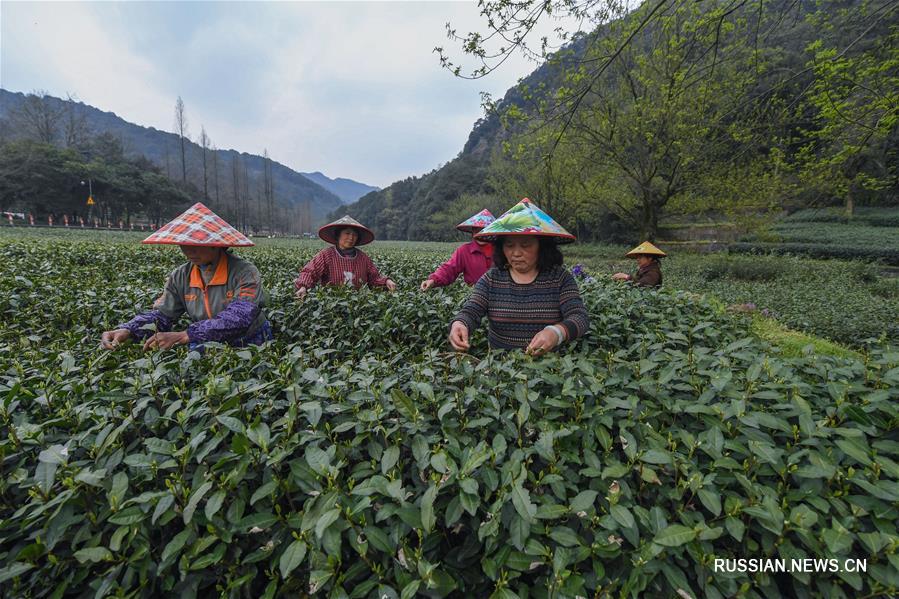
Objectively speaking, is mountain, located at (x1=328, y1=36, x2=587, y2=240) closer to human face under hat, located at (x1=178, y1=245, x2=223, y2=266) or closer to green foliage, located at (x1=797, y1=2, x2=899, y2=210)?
green foliage, located at (x1=797, y1=2, x2=899, y2=210)

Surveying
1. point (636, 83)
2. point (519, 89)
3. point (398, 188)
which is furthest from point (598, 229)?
point (398, 188)

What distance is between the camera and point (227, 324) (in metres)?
2.61

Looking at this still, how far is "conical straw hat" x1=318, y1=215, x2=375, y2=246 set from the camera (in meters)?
4.68

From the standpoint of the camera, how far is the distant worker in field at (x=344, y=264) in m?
4.66

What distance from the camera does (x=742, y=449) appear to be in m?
1.26

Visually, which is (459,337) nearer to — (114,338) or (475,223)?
(114,338)

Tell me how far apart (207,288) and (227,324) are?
1.40 feet

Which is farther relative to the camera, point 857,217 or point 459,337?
point 857,217

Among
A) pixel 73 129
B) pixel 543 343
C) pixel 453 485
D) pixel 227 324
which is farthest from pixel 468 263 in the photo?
pixel 73 129

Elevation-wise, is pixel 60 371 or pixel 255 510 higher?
pixel 60 371

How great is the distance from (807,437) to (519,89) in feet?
26.0

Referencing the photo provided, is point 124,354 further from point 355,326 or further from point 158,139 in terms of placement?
point 158,139

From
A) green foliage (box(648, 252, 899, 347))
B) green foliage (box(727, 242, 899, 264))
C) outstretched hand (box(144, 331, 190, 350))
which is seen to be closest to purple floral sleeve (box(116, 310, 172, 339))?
outstretched hand (box(144, 331, 190, 350))

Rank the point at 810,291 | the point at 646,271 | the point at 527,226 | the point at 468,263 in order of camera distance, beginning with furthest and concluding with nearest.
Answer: the point at 810,291
the point at 646,271
the point at 468,263
the point at 527,226
